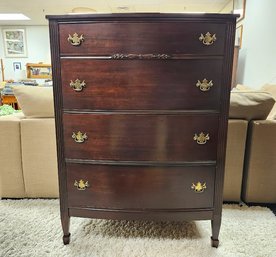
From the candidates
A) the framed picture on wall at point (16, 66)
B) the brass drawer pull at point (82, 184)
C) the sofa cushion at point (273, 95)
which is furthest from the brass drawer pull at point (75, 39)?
the framed picture on wall at point (16, 66)

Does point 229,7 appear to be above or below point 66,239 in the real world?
above

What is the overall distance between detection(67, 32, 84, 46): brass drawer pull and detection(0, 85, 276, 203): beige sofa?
583 mm

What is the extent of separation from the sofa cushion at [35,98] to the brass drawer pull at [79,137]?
0.53 metres

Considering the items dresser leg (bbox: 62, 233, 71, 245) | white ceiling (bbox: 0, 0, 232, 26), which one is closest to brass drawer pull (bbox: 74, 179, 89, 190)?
dresser leg (bbox: 62, 233, 71, 245)

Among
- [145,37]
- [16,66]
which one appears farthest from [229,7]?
[16,66]

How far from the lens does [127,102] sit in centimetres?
107

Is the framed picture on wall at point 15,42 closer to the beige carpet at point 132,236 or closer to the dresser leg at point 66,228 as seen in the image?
the beige carpet at point 132,236

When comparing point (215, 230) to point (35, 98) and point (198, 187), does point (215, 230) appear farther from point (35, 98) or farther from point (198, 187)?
point (35, 98)

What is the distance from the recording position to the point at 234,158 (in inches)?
62.0

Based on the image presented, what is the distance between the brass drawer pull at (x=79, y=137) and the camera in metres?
1.11

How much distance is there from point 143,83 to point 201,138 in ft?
1.25

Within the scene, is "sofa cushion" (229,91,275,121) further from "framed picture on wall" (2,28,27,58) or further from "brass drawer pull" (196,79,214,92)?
"framed picture on wall" (2,28,27,58)

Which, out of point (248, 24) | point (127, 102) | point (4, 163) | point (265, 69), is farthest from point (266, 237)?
point (248, 24)

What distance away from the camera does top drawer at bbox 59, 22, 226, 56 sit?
1008 millimetres
